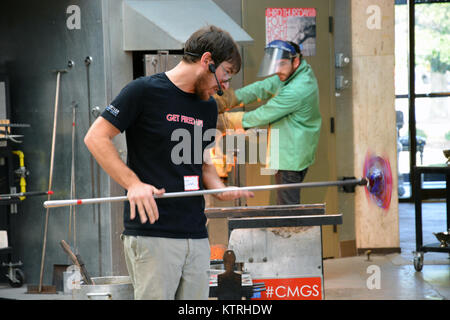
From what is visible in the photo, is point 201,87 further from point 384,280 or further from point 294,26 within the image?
point 294,26

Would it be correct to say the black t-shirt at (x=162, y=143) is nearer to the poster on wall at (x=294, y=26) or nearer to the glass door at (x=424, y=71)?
the poster on wall at (x=294, y=26)

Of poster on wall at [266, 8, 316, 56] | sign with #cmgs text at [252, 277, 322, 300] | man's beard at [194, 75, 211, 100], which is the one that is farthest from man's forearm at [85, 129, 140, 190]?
poster on wall at [266, 8, 316, 56]

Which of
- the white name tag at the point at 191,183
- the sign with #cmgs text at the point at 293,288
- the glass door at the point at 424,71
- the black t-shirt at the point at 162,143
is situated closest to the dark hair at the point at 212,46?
the black t-shirt at the point at 162,143

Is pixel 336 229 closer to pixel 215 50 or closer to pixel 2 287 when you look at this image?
pixel 2 287

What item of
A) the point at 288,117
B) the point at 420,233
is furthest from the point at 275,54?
the point at 420,233

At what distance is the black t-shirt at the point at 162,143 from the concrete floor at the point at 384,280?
3.12m

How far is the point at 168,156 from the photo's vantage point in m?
3.02

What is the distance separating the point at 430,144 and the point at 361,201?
4823mm

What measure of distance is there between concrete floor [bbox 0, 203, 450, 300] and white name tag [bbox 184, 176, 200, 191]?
3074 mm

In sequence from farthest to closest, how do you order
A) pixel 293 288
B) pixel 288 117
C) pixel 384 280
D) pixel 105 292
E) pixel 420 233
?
pixel 420 233 → pixel 384 280 → pixel 288 117 → pixel 293 288 → pixel 105 292

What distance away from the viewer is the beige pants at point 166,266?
9.78 ft

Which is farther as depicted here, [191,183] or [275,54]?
[275,54]

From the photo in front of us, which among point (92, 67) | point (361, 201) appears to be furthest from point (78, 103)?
point (361, 201)

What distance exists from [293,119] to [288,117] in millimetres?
46
